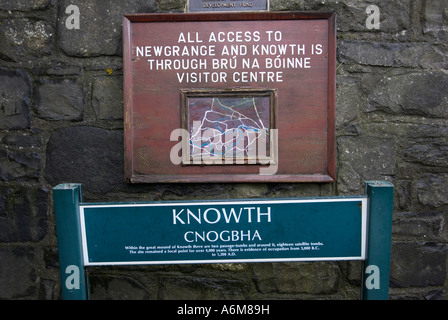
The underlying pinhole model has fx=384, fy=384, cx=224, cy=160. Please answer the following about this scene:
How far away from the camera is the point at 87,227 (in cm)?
141

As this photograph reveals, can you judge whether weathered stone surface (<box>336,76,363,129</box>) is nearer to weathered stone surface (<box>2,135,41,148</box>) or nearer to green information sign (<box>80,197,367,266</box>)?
green information sign (<box>80,197,367,266</box>)

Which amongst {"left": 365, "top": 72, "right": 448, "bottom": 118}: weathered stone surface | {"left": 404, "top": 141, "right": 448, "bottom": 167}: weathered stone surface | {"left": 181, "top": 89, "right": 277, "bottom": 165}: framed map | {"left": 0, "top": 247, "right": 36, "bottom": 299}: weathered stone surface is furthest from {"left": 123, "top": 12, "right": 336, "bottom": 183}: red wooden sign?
{"left": 0, "top": 247, "right": 36, "bottom": 299}: weathered stone surface

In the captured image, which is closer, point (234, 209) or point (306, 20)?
point (234, 209)

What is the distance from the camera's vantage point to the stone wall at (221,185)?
1.94 m

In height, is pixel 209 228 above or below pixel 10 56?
below

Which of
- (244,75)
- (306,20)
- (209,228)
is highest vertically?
(306,20)

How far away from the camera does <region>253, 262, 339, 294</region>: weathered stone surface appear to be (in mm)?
2025

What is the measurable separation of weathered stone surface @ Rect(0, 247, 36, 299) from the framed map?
1005 mm

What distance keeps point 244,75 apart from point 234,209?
2.60 ft

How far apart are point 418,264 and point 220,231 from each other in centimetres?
122

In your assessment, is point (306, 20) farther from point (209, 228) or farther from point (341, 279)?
point (341, 279)

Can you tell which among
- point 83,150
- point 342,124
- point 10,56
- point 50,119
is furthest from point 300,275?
point 10,56

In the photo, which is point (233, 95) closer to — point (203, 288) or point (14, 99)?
point (203, 288)

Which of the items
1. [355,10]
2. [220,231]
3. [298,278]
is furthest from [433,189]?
[220,231]
